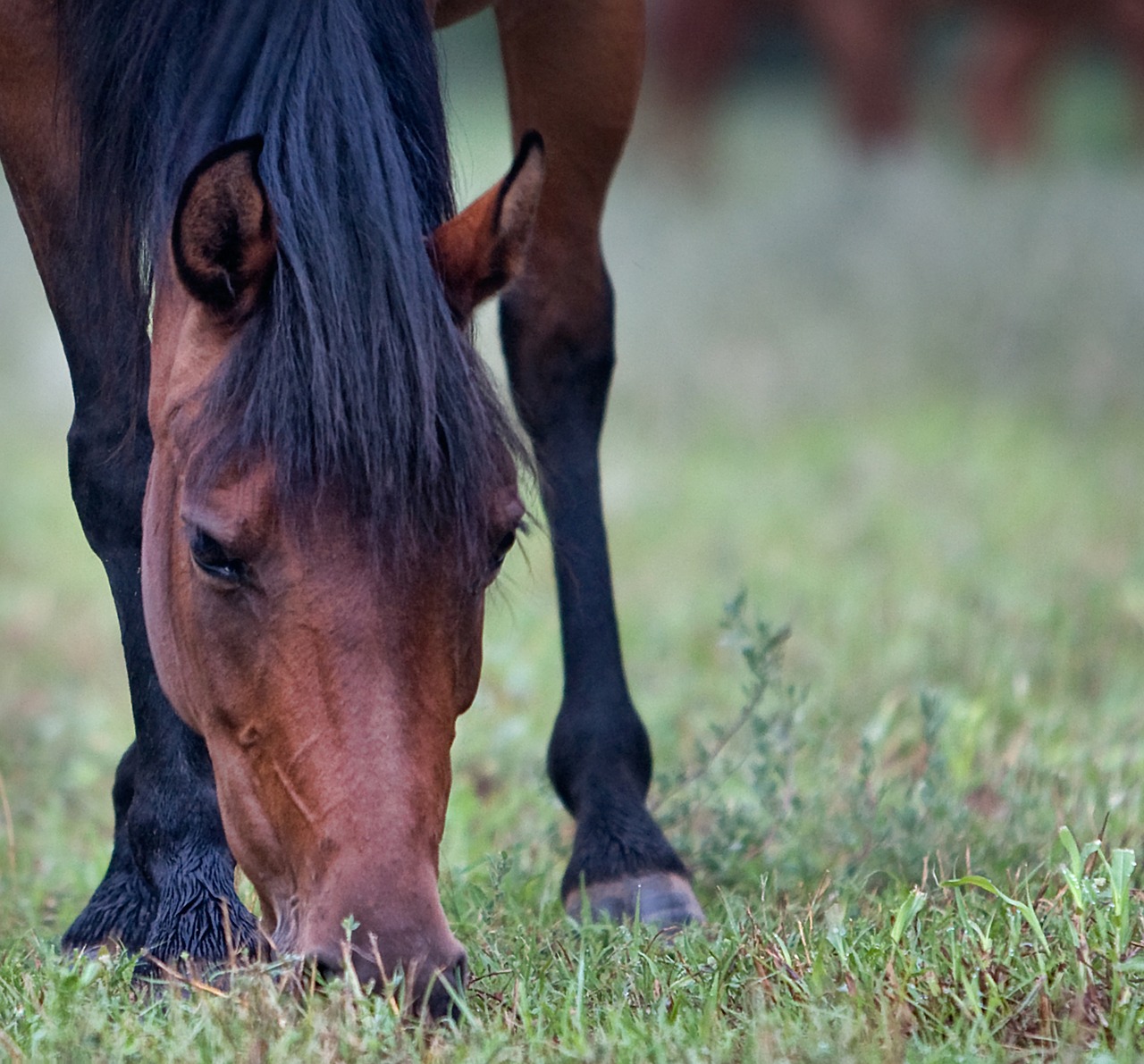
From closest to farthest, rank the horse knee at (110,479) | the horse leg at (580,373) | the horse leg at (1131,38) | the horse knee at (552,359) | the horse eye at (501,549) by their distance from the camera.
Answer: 1. the horse eye at (501,549)
2. the horse knee at (110,479)
3. the horse leg at (580,373)
4. the horse knee at (552,359)
5. the horse leg at (1131,38)

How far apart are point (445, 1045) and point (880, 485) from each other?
5156mm

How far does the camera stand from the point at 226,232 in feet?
6.35

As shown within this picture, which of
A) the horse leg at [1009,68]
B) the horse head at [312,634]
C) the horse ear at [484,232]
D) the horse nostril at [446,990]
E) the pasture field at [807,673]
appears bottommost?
the pasture field at [807,673]

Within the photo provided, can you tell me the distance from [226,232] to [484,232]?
323mm

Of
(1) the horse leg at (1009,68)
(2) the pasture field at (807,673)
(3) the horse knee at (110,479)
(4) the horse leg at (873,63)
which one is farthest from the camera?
(4) the horse leg at (873,63)

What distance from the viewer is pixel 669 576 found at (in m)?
5.62

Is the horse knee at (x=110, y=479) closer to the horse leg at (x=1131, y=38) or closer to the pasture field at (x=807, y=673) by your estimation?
the pasture field at (x=807, y=673)

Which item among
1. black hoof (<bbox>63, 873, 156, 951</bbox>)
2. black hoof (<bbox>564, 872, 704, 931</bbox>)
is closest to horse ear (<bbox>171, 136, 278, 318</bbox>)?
black hoof (<bbox>63, 873, 156, 951</bbox>)

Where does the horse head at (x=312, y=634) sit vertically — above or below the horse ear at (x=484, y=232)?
below

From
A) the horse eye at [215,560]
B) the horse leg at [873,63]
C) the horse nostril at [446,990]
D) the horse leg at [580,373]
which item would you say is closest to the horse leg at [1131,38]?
the horse leg at [873,63]

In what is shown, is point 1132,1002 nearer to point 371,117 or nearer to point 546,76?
point 371,117

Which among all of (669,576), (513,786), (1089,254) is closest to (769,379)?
(1089,254)

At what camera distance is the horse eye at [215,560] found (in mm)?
1896

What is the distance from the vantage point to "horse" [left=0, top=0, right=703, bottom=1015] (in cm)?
181
